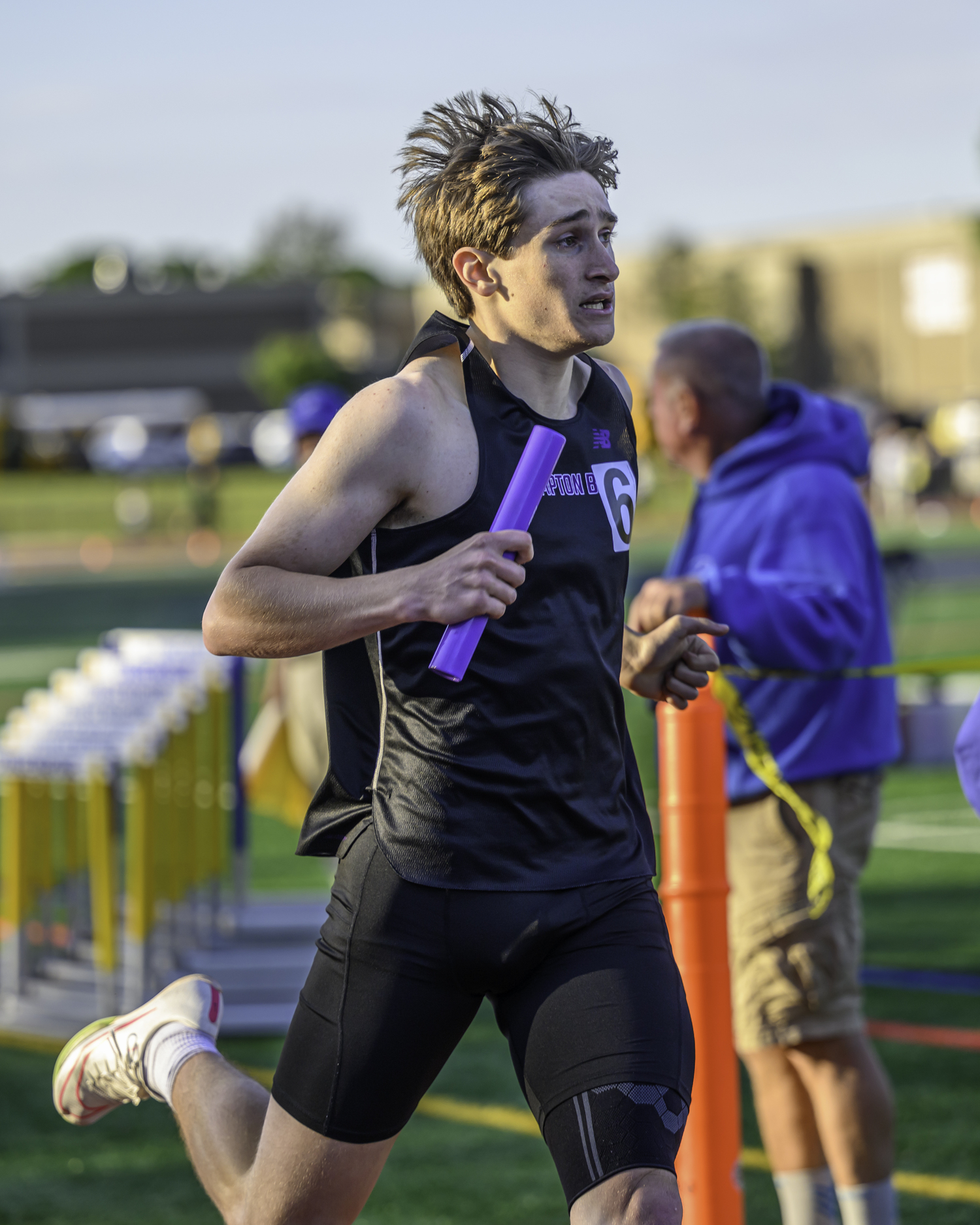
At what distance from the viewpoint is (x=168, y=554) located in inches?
1483

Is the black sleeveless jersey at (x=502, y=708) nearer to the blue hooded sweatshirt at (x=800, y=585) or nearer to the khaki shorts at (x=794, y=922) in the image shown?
the blue hooded sweatshirt at (x=800, y=585)

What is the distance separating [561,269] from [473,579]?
0.56m

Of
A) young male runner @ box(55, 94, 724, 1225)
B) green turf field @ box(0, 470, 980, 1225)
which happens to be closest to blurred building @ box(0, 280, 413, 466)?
green turf field @ box(0, 470, 980, 1225)

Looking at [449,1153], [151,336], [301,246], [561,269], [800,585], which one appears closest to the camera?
[561,269]

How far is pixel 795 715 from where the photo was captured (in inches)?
153

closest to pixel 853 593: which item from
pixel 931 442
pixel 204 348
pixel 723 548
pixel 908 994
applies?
pixel 723 548

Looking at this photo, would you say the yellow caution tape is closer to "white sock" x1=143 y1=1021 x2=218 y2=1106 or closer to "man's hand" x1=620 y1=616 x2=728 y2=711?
"man's hand" x1=620 y1=616 x2=728 y2=711

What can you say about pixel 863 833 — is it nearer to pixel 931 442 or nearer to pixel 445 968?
pixel 445 968

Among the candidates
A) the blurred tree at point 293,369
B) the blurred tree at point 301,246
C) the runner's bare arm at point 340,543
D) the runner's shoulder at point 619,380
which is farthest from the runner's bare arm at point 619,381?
the blurred tree at point 301,246

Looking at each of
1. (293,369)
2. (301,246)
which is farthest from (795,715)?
(301,246)

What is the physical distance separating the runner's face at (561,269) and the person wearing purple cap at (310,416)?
3800mm

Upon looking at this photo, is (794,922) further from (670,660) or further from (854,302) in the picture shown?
(854,302)

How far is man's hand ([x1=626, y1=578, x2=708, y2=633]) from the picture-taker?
3.40m

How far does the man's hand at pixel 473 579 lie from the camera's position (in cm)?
241
